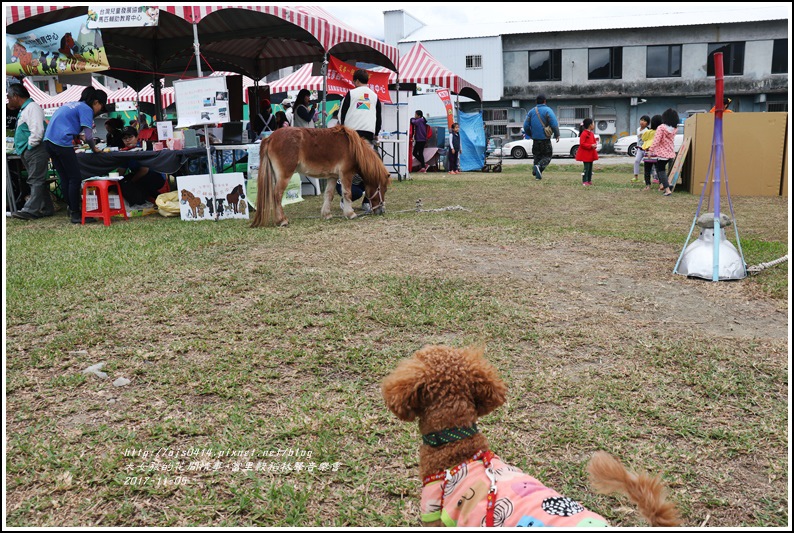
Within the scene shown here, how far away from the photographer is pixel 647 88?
34.2 meters

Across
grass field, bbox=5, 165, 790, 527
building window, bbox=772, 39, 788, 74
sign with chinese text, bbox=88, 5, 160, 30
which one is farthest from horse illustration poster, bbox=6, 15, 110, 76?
building window, bbox=772, 39, 788, 74

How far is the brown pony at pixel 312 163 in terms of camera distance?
24.2ft

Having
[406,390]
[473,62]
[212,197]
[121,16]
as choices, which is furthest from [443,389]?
[473,62]

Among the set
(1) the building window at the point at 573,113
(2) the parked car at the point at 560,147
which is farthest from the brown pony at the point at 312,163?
(1) the building window at the point at 573,113

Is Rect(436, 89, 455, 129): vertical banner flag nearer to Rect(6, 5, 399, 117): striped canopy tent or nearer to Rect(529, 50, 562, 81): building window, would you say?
Rect(6, 5, 399, 117): striped canopy tent

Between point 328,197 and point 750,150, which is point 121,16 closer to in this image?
point 328,197

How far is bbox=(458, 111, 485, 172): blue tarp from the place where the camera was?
19359 mm

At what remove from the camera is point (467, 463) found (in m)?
1.60

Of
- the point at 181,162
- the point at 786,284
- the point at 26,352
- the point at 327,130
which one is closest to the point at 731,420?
the point at 786,284

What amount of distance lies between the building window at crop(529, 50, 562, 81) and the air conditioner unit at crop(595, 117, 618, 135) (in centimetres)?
359

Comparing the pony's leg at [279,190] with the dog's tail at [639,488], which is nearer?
the dog's tail at [639,488]

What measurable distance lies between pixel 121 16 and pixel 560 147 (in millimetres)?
24112

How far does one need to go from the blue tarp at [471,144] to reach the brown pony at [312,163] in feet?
38.4

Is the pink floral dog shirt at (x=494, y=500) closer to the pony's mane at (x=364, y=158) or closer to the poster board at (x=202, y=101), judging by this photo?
the pony's mane at (x=364, y=158)
